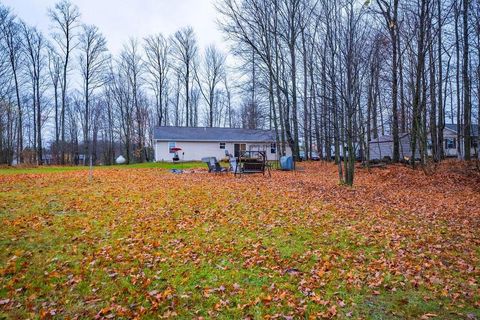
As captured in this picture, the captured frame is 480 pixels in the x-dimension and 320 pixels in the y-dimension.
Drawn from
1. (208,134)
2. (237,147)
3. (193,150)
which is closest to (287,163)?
(193,150)

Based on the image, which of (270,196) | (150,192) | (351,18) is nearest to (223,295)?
(270,196)

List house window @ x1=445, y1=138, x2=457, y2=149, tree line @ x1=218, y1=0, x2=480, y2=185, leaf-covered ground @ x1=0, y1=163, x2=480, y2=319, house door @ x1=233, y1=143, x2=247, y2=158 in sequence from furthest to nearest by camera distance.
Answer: house door @ x1=233, y1=143, x2=247, y2=158
house window @ x1=445, y1=138, x2=457, y2=149
tree line @ x1=218, y1=0, x2=480, y2=185
leaf-covered ground @ x1=0, y1=163, x2=480, y2=319

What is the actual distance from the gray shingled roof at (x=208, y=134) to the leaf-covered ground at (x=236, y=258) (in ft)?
78.2

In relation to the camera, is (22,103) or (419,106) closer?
(419,106)

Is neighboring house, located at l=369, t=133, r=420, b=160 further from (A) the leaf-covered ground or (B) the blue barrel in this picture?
(A) the leaf-covered ground

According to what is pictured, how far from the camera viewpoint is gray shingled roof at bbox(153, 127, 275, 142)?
32188 mm

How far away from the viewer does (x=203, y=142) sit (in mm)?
33344

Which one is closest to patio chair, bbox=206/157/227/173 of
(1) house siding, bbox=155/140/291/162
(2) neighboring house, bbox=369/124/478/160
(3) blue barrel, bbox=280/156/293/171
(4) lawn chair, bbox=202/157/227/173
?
(4) lawn chair, bbox=202/157/227/173

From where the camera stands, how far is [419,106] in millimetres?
14711

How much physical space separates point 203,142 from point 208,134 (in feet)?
5.00

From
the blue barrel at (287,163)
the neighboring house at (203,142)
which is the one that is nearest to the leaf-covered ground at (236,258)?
the blue barrel at (287,163)

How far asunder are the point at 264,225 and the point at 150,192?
4953 millimetres

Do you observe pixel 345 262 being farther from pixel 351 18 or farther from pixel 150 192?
pixel 351 18

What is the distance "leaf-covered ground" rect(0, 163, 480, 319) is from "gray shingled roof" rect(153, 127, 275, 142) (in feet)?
78.2
